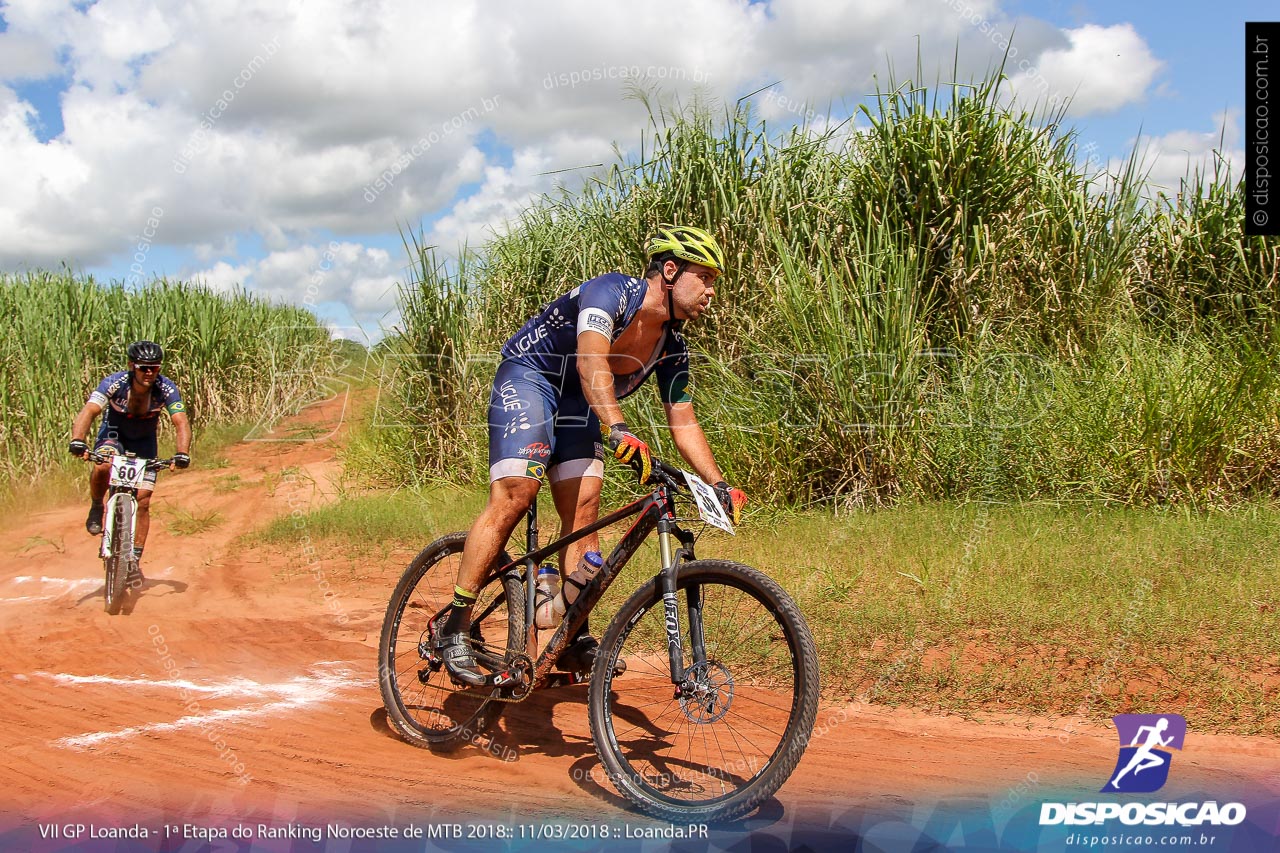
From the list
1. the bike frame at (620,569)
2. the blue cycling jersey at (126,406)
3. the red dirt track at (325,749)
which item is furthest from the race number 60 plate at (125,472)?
the bike frame at (620,569)

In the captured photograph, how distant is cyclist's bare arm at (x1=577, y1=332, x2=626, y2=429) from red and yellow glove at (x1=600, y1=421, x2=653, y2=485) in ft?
0.38

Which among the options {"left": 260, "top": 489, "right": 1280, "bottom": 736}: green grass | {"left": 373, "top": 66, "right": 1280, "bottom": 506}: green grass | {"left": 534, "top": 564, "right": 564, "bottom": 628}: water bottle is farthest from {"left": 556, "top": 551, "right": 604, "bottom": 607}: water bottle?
{"left": 373, "top": 66, "right": 1280, "bottom": 506}: green grass

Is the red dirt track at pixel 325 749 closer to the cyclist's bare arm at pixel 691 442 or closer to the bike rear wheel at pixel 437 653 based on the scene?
the bike rear wheel at pixel 437 653

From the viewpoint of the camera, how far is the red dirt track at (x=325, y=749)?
3795 mm

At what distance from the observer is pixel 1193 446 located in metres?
7.89

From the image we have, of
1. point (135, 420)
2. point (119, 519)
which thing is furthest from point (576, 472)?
point (135, 420)

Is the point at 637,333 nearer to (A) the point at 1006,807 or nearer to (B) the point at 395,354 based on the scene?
(A) the point at 1006,807

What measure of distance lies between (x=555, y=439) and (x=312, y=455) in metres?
12.5

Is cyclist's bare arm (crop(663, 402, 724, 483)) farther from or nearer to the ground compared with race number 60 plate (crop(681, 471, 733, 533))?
farther from the ground

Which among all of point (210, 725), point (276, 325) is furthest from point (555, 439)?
point (276, 325)

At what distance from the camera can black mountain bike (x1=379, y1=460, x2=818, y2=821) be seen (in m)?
3.47

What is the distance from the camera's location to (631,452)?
362 cm

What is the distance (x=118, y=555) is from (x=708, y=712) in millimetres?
6486

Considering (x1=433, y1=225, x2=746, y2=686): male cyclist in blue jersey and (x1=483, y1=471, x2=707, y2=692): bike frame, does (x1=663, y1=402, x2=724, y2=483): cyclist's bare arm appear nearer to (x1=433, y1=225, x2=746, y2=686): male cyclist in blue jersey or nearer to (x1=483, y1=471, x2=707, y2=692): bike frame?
(x1=433, y1=225, x2=746, y2=686): male cyclist in blue jersey
